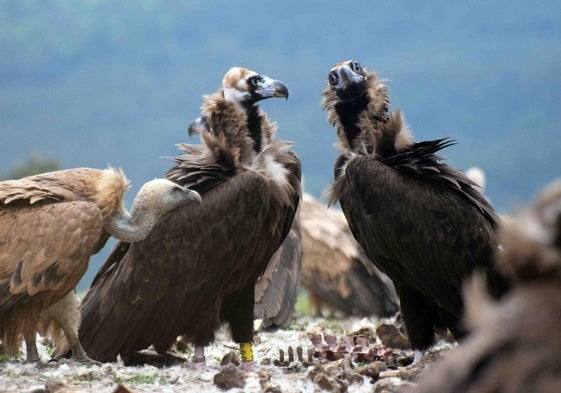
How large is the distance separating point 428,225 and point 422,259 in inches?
8.8

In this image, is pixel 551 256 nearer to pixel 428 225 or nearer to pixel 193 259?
pixel 428 225

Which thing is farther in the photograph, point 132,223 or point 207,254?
point 207,254

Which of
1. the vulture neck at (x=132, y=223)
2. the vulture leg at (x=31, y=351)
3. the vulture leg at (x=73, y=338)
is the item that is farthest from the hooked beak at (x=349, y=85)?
the vulture leg at (x=31, y=351)

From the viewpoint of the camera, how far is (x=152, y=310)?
22.9ft

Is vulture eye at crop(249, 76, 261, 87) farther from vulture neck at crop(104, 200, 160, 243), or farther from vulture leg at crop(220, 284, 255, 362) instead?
vulture leg at crop(220, 284, 255, 362)

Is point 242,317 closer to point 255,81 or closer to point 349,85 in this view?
point 255,81

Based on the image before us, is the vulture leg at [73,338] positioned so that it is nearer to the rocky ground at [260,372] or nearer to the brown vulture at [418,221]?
the rocky ground at [260,372]

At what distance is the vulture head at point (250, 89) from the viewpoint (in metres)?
7.39

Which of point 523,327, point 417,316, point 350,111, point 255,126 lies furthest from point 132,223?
point 523,327

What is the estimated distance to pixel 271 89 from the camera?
24.3 feet

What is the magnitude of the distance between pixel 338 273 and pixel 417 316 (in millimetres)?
5943

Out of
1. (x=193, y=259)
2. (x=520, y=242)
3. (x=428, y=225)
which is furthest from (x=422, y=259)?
(x=520, y=242)

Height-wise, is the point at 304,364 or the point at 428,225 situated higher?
the point at 428,225

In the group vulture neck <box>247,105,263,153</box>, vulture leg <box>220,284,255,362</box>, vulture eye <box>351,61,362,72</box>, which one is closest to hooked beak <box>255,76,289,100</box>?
vulture neck <box>247,105,263,153</box>
